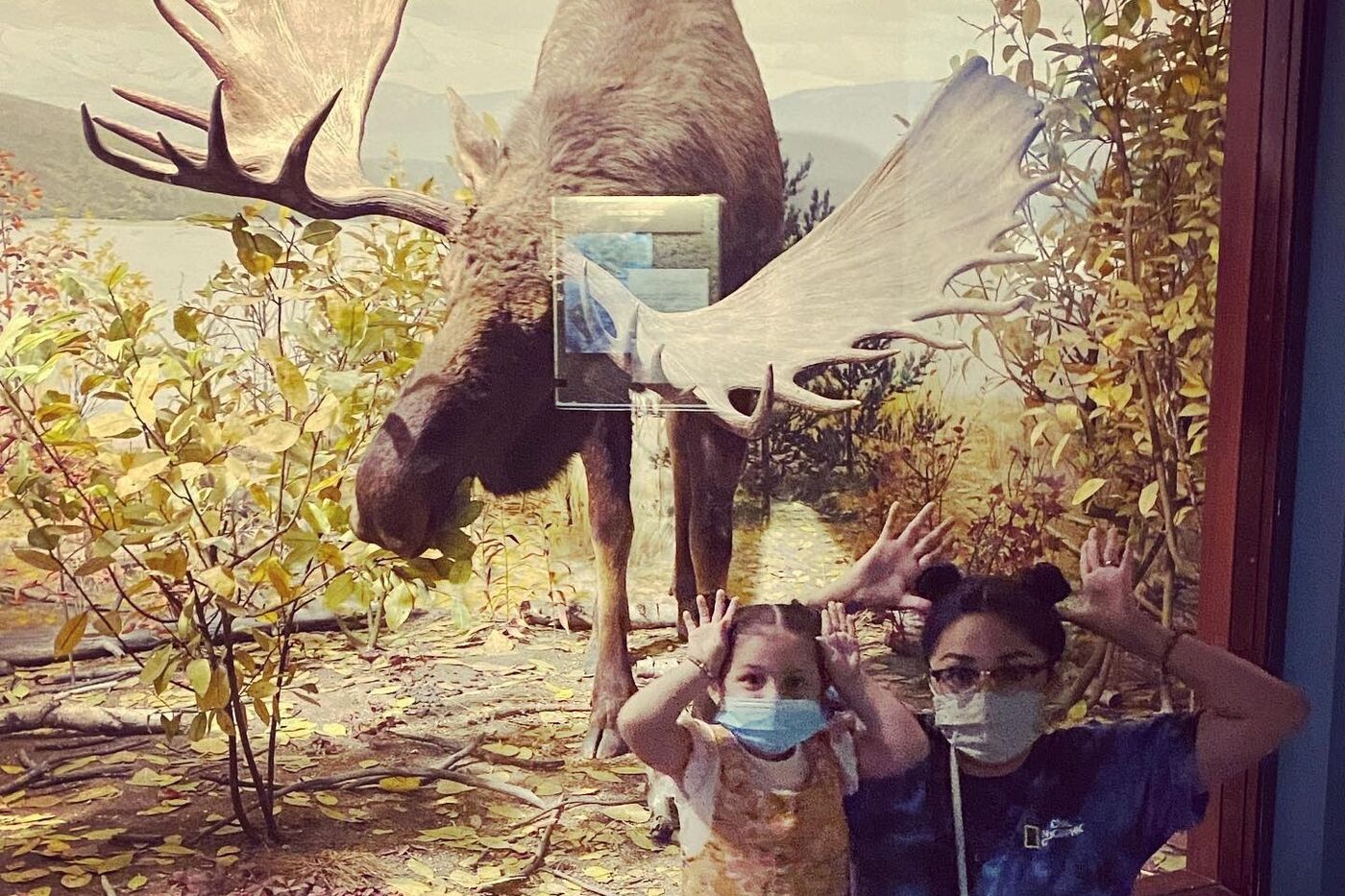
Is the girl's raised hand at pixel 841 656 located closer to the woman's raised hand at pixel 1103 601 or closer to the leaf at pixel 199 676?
the woman's raised hand at pixel 1103 601

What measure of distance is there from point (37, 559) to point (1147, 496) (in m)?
1.79

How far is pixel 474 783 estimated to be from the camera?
1.56 meters

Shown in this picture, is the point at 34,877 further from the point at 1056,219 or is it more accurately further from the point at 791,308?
the point at 1056,219

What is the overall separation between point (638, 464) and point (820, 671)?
414 millimetres

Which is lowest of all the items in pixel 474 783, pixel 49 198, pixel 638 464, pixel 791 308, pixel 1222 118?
pixel 474 783

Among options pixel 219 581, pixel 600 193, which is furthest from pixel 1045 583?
pixel 219 581

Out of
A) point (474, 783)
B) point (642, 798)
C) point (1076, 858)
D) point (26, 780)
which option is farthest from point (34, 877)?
point (1076, 858)

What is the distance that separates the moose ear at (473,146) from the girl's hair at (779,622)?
0.76m

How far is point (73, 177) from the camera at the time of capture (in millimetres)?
1389

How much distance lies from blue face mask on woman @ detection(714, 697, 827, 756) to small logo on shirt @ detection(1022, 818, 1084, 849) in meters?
0.37

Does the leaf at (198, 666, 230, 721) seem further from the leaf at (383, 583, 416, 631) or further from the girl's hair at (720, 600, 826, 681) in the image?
the girl's hair at (720, 600, 826, 681)

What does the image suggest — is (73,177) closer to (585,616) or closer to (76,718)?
(76,718)

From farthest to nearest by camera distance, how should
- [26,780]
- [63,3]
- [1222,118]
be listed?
[1222,118] < [26,780] < [63,3]

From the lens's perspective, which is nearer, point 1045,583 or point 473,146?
point 473,146
